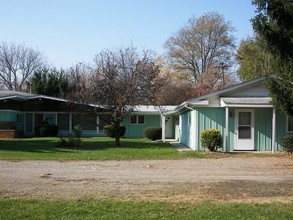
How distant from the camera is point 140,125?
4084 cm

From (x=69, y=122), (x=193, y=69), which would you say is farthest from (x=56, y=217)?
(x=193, y=69)

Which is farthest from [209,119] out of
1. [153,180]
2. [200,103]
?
[153,180]

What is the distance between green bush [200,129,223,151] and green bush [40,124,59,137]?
69.2 feet

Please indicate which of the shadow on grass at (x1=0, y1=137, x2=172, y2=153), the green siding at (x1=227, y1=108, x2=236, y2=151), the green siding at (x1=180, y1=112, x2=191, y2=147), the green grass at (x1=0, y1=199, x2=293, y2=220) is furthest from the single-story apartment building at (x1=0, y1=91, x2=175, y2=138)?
the green grass at (x1=0, y1=199, x2=293, y2=220)

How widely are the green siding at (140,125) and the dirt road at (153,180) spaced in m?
22.6

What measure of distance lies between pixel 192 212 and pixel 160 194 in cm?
217

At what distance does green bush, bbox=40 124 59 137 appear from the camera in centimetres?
3894

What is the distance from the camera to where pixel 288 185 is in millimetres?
11703

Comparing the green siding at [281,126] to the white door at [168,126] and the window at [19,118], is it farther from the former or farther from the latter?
→ the window at [19,118]

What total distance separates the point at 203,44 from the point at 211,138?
3802 centimetres

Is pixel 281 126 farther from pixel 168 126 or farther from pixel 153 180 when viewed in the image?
pixel 168 126

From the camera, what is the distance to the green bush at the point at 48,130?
1533 inches

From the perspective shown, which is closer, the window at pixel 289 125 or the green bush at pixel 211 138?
the green bush at pixel 211 138

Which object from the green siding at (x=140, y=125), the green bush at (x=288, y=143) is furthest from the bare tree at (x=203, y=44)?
the green bush at (x=288, y=143)
